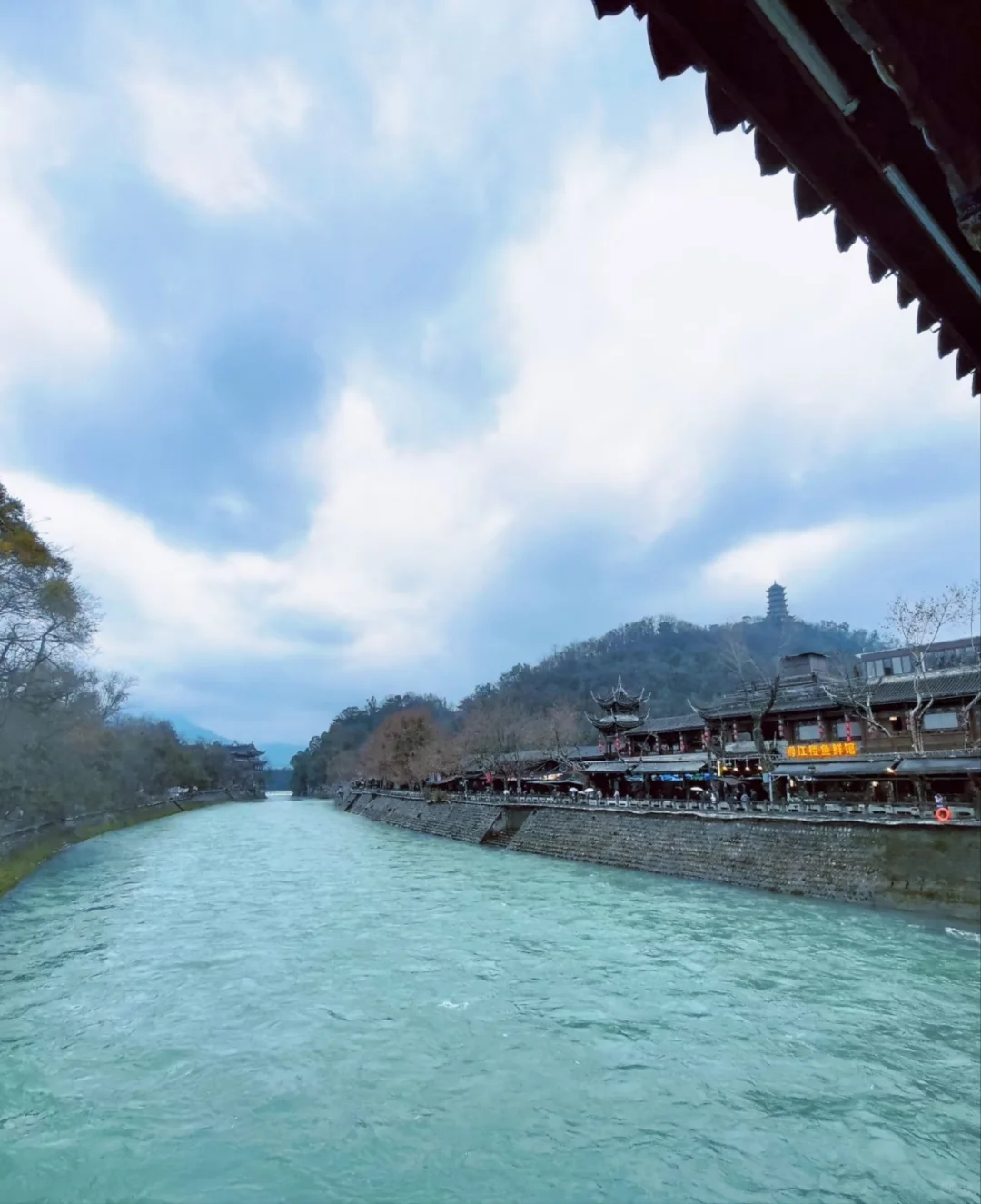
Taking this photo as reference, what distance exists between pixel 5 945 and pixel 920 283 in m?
20.9

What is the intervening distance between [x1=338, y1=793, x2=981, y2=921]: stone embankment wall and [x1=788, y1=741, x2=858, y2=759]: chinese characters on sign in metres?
9.08

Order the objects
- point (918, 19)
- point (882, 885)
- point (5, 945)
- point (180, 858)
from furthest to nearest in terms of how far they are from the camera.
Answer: point (180, 858), point (882, 885), point (5, 945), point (918, 19)

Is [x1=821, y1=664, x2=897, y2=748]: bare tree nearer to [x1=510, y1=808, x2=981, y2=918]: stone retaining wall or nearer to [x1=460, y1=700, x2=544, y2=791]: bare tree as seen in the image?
[x1=510, y1=808, x2=981, y2=918]: stone retaining wall

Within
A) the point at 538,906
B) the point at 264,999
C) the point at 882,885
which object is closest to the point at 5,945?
the point at 264,999

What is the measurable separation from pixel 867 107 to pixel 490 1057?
11455mm

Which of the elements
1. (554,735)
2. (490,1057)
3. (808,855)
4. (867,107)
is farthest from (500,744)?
(867,107)

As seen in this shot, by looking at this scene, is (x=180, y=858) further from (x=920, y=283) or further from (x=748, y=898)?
(x=920, y=283)

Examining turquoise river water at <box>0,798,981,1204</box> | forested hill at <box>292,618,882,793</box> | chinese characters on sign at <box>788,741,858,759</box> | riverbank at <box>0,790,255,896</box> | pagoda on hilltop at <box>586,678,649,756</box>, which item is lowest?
turquoise river water at <box>0,798,981,1204</box>

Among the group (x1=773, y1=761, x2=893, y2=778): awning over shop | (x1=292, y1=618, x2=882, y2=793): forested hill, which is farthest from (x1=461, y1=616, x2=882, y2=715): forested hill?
(x1=773, y1=761, x2=893, y2=778): awning over shop

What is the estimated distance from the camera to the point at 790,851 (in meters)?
23.5

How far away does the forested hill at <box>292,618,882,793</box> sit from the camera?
98.2 m

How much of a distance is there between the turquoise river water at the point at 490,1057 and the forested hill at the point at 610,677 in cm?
5822

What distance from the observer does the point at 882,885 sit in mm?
20328

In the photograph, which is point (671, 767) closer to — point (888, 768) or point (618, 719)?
point (618, 719)
